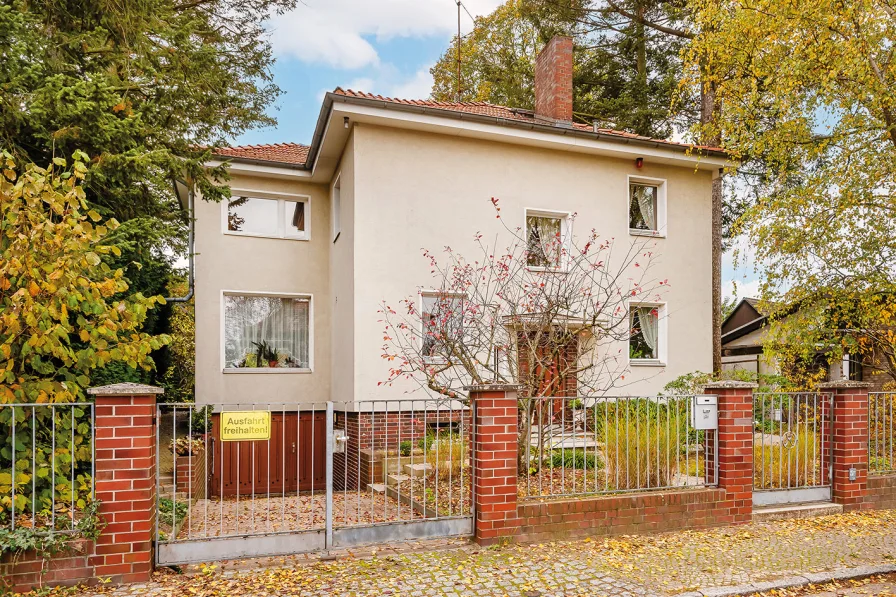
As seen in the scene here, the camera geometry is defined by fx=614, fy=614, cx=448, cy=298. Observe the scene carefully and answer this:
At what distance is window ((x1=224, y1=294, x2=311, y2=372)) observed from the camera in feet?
44.1

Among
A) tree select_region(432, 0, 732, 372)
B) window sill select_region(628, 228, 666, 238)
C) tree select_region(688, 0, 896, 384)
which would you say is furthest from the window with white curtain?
tree select_region(432, 0, 732, 372)

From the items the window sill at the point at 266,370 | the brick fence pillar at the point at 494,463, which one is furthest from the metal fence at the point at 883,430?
the window sill at the point at 266,370

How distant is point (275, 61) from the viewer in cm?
1559

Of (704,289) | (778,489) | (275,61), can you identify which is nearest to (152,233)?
(778,489)

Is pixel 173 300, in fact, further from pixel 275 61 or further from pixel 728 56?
pixel 728 56

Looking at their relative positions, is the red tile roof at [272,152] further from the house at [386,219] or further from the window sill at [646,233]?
the window sill at [646,233]

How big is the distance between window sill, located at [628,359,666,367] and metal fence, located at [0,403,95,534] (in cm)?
1080

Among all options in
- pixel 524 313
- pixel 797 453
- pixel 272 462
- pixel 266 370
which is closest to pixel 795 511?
pixel 797 453

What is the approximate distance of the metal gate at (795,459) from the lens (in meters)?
7.50

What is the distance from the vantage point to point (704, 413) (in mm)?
7004

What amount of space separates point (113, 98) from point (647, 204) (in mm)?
11246

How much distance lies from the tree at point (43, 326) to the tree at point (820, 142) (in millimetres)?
10160

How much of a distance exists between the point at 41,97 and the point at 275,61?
33.5 ft

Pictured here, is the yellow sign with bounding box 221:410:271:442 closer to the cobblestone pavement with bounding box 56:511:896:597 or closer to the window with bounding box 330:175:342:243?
the cobblestone pavement with bounding box 56:511:896:597
